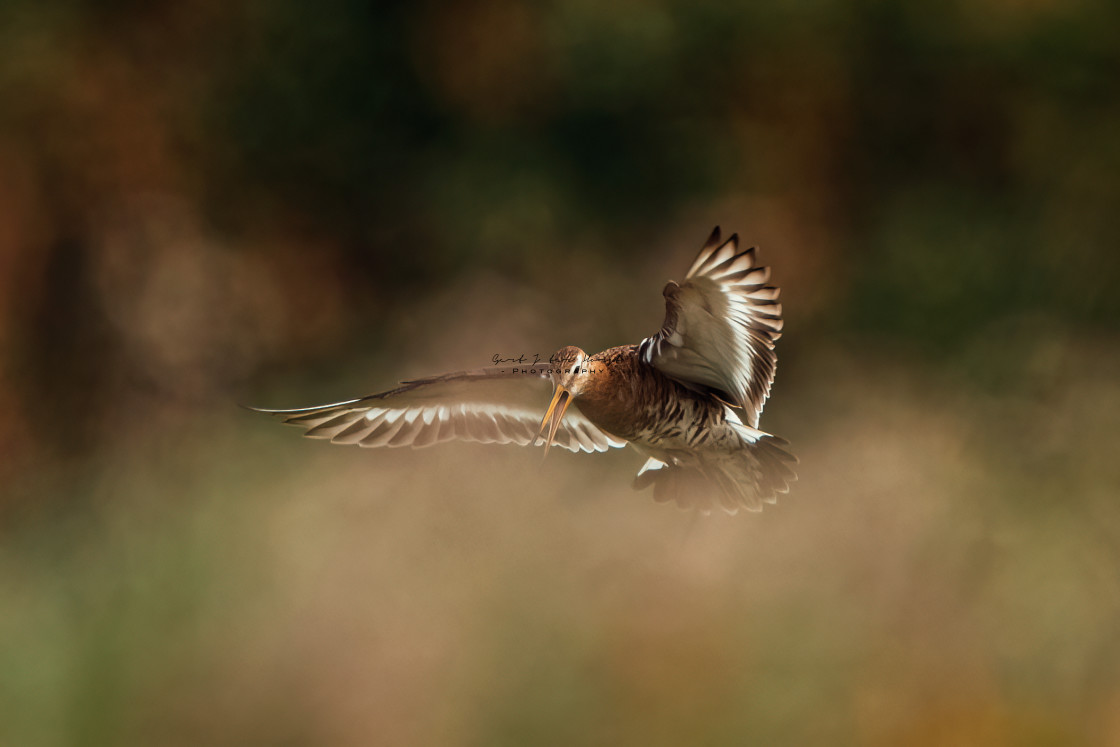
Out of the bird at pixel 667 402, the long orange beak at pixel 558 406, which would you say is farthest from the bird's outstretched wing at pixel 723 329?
the long orange beak at pixel 558 406

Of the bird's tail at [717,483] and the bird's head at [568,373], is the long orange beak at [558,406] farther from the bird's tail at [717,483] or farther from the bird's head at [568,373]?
the bird's tail at [717,483]

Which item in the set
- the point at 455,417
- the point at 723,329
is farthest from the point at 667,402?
the point at 455,417

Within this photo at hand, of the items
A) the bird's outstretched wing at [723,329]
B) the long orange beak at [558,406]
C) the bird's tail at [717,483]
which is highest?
the bird's outstretched wing at [723,329]

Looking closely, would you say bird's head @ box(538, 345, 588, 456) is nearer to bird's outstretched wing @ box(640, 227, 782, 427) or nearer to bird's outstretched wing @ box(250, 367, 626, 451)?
bird's outstretched wing @ box(640, 227, 782, 427)

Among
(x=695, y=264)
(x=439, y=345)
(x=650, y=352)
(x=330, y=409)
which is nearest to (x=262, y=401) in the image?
(x=439, y=345)

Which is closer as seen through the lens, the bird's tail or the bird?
the bird

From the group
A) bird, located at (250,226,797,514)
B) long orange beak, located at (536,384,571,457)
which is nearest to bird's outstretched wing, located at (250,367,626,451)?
bird, located at (250,226,797,514)
